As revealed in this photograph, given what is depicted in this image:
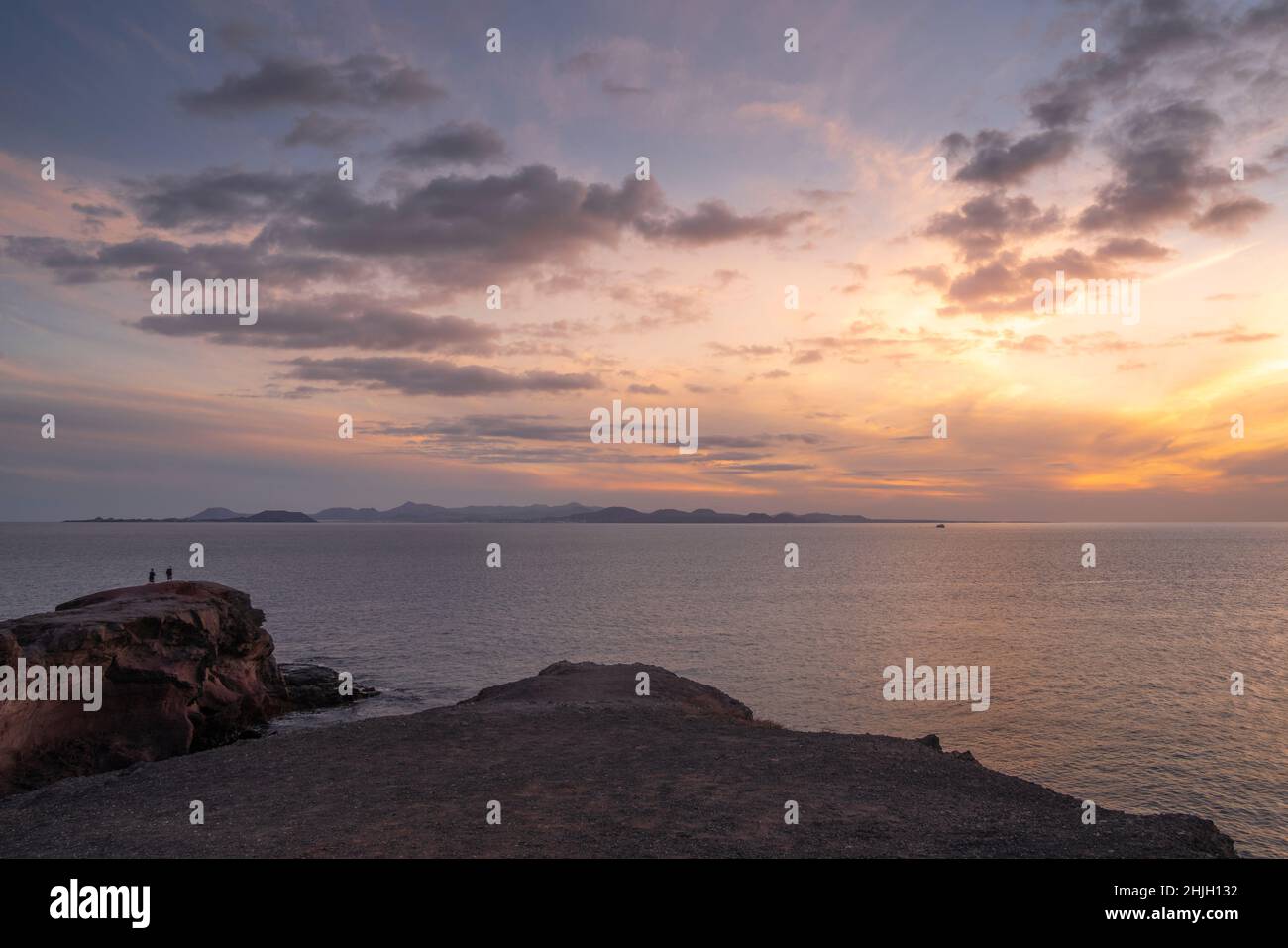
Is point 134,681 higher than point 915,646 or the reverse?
higher

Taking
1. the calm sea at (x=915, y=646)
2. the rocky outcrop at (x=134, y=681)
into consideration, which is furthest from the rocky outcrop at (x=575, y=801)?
the calm sea at (x=915, y=646)

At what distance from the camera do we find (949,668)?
49.3m

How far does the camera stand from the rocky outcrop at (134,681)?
79.4 feet

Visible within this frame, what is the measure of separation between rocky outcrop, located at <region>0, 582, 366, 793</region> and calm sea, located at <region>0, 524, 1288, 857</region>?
17.1 feet

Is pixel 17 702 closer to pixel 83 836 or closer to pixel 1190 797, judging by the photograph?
pixel 83 836

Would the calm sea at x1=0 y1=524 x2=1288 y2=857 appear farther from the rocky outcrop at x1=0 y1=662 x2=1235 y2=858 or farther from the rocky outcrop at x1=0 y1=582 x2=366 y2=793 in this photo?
the rocky outcrop at x1=0 y1=662 x2=1235 y2=858

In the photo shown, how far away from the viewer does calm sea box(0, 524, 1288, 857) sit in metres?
31.7

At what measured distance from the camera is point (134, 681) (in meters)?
27.6

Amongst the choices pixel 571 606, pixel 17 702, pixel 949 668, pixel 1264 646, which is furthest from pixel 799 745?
pixel 571 606

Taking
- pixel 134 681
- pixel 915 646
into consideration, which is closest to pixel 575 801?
pixel 134 681

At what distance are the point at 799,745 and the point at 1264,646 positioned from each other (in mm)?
55587

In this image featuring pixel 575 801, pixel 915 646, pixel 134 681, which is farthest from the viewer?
pixel 915 646

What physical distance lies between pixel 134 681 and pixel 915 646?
50559 mm

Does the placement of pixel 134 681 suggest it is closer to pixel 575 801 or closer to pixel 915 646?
pixel 575 801
